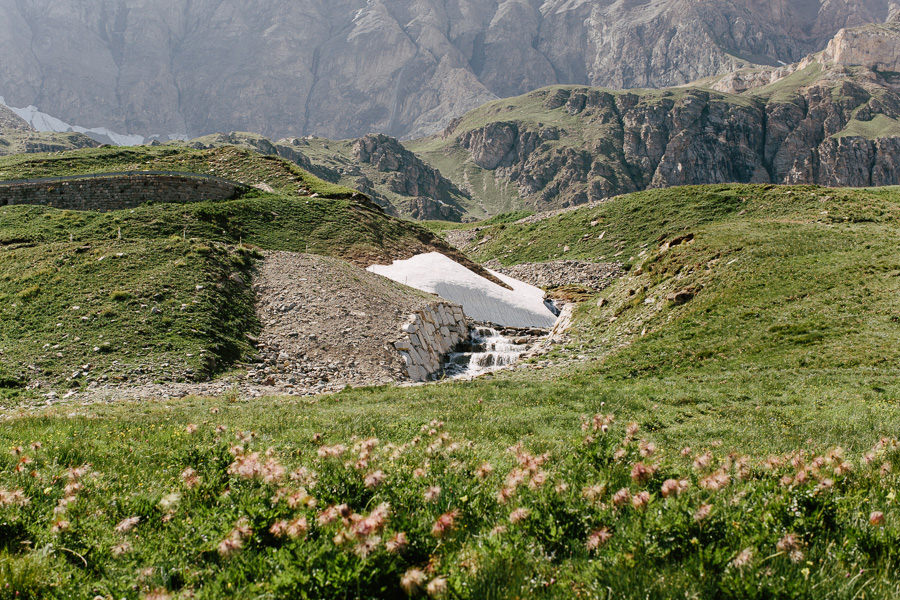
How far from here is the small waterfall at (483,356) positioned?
Result: 96.6 feet

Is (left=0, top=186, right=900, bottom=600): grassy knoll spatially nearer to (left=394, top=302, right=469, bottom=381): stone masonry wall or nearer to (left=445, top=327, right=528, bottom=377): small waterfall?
(left=394, top=302, right=469, bottom=381): stone masonry wall

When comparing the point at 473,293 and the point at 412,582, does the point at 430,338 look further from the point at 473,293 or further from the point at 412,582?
the point at 412,582

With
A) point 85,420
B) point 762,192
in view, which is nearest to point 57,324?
point 85,420

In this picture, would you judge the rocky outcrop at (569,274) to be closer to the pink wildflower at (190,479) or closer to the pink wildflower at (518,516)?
the pink wildflower at (190,479)

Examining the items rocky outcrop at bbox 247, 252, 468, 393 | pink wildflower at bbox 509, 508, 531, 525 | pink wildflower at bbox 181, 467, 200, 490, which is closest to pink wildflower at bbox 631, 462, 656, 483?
pink wildflower at bbox 509, 508, 531, 525

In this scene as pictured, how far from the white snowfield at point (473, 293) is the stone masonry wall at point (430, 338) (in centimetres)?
356

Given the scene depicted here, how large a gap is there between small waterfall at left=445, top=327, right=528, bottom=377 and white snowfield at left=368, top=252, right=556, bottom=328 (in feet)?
14.0

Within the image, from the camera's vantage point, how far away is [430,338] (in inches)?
1163

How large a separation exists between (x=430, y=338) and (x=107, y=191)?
32032mm

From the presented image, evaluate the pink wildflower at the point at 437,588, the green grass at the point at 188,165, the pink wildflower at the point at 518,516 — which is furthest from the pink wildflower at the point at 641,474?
the green grass at the point at 188,165

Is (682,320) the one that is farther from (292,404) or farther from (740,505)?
(740,505)

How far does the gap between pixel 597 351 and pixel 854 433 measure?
Answer: 14604 mm

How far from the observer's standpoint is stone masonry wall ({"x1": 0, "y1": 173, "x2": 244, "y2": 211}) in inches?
1594

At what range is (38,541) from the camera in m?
4.63
